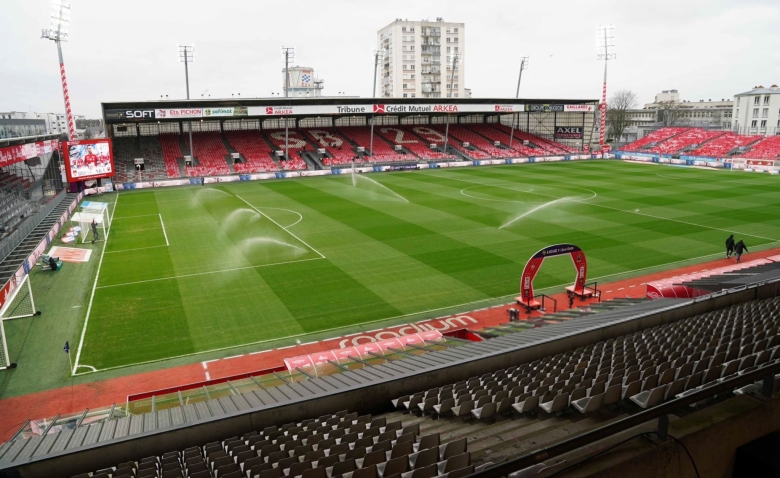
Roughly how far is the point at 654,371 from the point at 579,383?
114 cm

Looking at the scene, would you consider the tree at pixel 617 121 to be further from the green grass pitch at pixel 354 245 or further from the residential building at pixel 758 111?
the green grass pitch at pixel 354 245

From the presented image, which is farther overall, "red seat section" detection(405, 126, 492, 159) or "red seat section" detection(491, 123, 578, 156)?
"red seat section" detection(491, 123, 578, 156)

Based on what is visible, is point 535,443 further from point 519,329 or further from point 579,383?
point 519,329

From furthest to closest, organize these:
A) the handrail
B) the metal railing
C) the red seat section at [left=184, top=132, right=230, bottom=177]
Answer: the red seat section at [left=184, top=132, right=230, bottom=177] < the metal railing < the handrail

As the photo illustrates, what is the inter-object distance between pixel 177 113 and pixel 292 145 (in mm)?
15606

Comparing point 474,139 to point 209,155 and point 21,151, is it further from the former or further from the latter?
point 21,151

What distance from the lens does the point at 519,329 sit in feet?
59.5

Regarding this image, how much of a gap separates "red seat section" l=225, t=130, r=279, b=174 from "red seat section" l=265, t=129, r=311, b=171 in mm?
1338

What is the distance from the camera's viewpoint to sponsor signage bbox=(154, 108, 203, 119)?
63.9 meters

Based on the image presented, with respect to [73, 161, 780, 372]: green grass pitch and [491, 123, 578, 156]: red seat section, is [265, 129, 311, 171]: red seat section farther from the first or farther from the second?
[491, 123, 578, 156]: red seat section

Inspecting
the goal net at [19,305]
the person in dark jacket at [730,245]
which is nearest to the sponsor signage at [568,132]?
the person in dark jacket at [730,245]

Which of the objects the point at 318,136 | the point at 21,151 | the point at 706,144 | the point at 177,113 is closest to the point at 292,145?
the point at 318,136

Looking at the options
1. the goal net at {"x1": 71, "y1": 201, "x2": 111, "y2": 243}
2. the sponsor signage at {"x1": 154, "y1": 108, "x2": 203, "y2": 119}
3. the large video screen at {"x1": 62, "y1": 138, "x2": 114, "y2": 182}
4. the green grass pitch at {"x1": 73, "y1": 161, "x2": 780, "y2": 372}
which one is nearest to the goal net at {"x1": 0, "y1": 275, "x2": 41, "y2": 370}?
the green grass pitch at {"x1": 73, "y1": 161, "x2": 780, "y2": 372}

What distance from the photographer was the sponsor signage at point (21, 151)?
35.3 m
